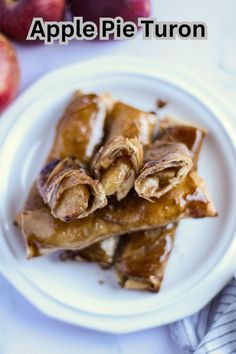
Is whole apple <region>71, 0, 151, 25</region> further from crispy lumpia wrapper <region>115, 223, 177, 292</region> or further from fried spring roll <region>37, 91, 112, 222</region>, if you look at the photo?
crispy lumpia wrapper <region>115, 223, 177, 292</region>

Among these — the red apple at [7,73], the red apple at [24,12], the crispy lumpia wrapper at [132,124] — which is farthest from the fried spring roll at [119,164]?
the red apple at [24,12]

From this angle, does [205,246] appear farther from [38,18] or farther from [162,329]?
[38,18]

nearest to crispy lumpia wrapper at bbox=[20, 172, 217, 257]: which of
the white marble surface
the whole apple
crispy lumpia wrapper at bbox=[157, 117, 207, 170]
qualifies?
crispy lumpia wrapper at bbox=[157, 117, 207, 170]

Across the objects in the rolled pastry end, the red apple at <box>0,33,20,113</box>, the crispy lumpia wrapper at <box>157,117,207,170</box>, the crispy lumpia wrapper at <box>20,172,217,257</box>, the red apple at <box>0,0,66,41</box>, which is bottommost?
the crispy lumpia wrapper at <box>20,172,217,257</box>

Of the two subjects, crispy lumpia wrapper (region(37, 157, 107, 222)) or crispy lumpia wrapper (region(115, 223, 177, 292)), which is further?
crispy lumpia wrapper (region(115, 223, 177, 292))

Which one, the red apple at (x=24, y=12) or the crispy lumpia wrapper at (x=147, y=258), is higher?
the red apple at (x=24, y=12)

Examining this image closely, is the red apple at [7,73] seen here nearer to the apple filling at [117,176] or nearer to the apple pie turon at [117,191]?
the apple pie turon at [117,191]
